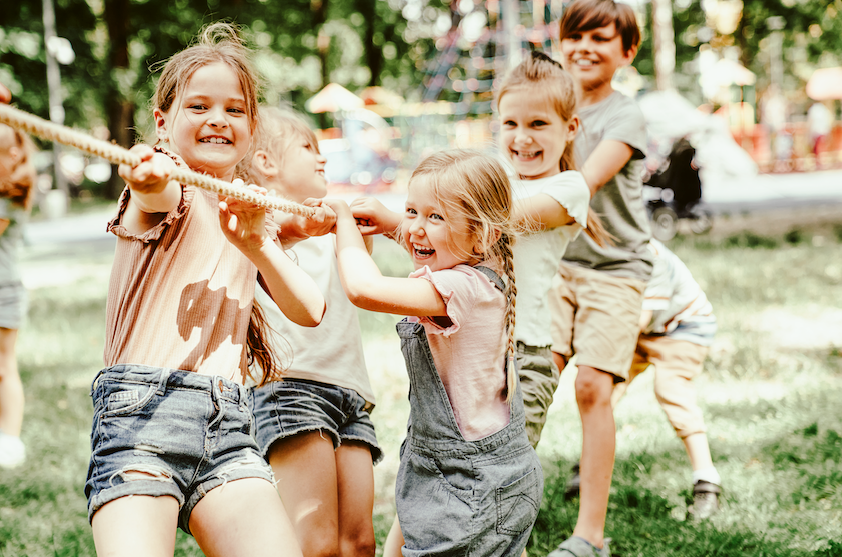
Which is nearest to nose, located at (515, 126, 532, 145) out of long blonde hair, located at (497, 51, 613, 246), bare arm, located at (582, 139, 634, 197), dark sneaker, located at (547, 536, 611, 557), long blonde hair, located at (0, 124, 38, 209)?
long blonde hair, located at (497, 51, 613, 246)

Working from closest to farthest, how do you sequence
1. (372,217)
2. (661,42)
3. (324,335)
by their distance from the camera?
(372,217)
(324,335)
(661,42)

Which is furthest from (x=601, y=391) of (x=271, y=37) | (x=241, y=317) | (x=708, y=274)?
(x=271, y=37)

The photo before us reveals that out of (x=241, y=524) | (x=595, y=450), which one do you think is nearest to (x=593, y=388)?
(x=595, y=450)

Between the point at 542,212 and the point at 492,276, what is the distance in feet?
1.69

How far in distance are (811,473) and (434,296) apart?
7.80ft

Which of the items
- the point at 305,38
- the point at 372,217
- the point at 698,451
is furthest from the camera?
the point at 305,38

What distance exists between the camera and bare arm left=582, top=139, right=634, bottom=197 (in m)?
2.87

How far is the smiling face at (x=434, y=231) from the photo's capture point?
194 cm

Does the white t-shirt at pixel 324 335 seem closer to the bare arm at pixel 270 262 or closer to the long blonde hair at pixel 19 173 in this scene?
the bare arm at pixel 270 262

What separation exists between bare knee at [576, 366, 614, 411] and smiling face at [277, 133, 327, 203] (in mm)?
1169

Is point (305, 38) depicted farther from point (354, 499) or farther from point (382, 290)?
point (382, 290)

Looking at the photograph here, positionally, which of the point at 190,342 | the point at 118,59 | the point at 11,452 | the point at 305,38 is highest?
the point at 305,38

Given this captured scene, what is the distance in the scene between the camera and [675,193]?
9922 mm

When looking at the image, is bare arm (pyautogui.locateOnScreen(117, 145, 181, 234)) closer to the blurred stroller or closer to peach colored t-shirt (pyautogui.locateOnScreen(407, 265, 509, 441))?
peach colored t-shirt (pyautogui.locateOnScreen(407, 265, 509, 441))
